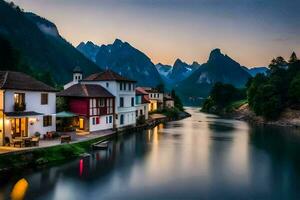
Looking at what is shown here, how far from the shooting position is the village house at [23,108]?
33513mm

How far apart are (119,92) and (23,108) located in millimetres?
23452

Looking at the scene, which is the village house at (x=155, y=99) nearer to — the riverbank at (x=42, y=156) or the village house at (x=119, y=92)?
the village house at (x=119, y=92)

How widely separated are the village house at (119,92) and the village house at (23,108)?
16289 mm

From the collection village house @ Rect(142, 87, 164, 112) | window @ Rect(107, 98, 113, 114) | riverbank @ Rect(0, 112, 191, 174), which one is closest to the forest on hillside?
village house @ Rect(142, 87, 164, 112)

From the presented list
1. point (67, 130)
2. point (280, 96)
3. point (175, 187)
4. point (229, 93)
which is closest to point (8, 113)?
point (67, 130)

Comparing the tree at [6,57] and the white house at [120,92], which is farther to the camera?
the tree at [6,57]

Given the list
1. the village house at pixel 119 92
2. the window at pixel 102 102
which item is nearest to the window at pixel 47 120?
the window at pixel 102 102

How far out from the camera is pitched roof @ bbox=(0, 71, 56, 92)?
34.8 metres

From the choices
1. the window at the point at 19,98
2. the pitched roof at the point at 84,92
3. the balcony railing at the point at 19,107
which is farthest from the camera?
the pitched roof at the point at 84,92

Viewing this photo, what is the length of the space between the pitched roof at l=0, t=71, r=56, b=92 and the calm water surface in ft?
34.5

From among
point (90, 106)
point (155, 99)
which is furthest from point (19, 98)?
point (155, 99)

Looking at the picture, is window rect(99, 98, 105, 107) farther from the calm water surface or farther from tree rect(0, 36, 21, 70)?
tree rect(0, 36, 21, 70)

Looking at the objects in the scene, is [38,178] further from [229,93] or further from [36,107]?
[229,93]

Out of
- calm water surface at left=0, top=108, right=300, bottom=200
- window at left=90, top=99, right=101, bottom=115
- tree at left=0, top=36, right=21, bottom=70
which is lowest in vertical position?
calm water surface at left=0, top=108, right=300, bottom=200
